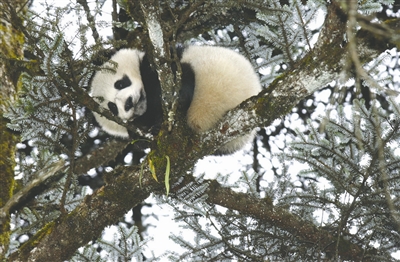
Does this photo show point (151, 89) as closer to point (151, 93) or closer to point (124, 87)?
point (151, 93)

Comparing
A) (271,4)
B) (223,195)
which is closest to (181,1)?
(271,4)

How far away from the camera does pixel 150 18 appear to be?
2.92 metres

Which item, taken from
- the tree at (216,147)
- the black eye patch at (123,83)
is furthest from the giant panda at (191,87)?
the tree at (216,147)

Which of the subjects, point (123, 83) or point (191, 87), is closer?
point (191, 87)

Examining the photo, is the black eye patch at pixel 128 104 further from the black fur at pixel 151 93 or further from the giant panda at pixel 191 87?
the black fur at pixel 151 93

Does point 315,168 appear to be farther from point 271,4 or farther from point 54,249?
point 54,249

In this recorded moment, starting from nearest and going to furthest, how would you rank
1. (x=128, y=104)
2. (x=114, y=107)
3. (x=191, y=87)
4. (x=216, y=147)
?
(x=216, y=147) → (x=191, y=87) → (x=128, y=104) → (x=114, y=107)

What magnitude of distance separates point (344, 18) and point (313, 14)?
0.59m

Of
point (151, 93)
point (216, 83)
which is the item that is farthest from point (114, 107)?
point (216, 83)

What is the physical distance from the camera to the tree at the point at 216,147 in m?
2.98

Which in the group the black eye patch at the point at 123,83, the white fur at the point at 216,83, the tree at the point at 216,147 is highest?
the black eye patch at the point at 123,83

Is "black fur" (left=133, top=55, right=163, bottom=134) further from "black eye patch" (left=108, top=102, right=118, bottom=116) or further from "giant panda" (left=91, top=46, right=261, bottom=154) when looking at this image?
"black eye patch" (left=108, top=102, right=118, bottom=116)

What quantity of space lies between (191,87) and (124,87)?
0.66 m

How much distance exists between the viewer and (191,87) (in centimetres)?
391
